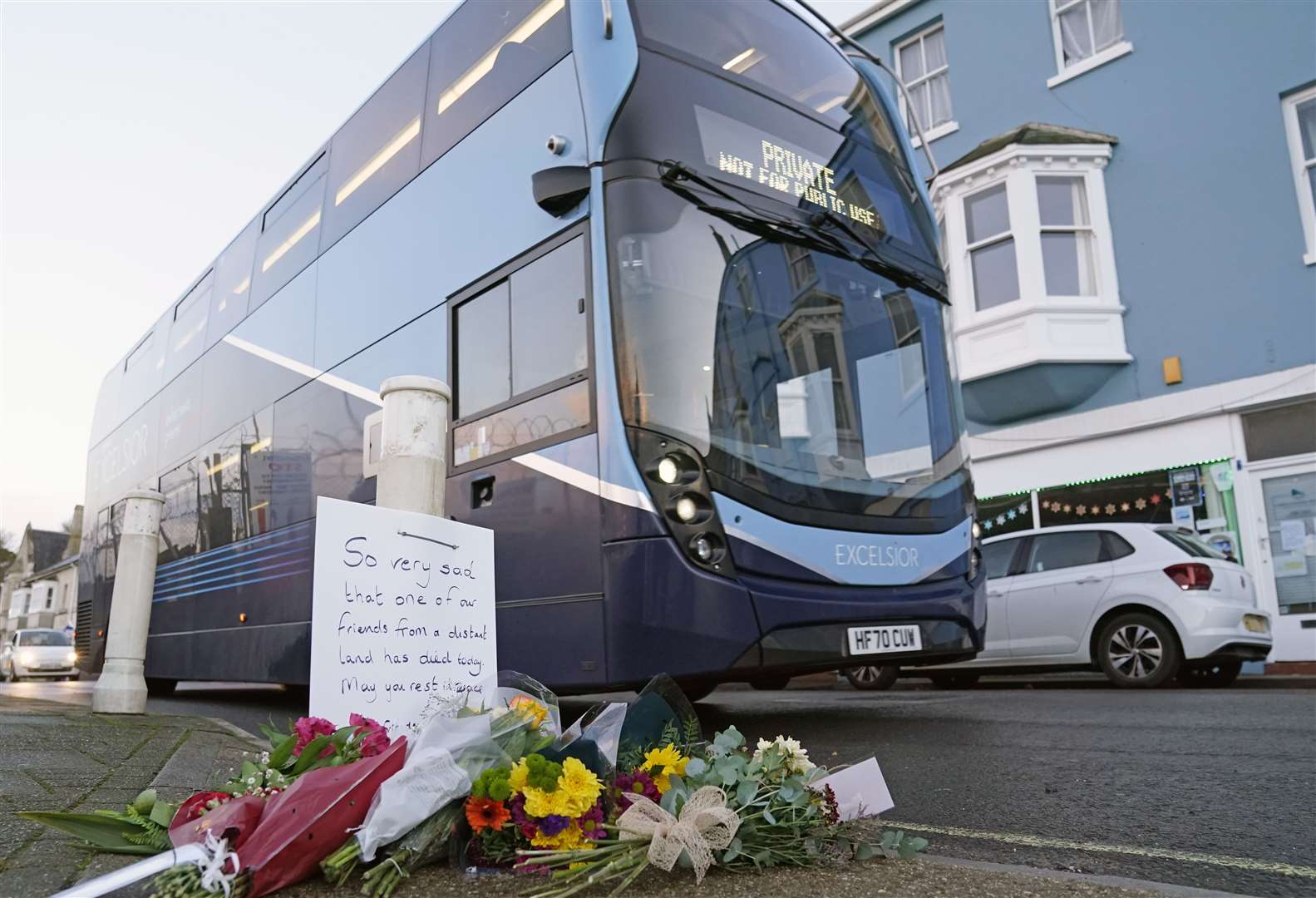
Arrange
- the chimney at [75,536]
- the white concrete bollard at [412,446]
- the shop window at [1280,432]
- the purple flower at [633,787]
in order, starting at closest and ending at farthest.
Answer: the purple flower at [633,787] < the white concrete bollard at [412,446] < the shop window at [1280,432] < the chimney at [75,536]

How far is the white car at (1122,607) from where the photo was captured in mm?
8281

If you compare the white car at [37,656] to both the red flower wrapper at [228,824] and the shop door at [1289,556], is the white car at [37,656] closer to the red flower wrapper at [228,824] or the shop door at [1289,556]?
the shop door at [1289,556]

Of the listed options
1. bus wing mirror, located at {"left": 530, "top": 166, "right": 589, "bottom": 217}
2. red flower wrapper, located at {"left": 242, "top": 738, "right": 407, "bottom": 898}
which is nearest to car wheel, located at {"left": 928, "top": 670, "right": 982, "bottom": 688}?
bus wing mirror, located at {"left": 530, "top": 166, "right": 589, "bottom": 217}

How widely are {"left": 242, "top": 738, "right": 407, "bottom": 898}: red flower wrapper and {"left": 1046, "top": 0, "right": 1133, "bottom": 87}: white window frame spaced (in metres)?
14.7

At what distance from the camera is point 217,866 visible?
1944 millimetres

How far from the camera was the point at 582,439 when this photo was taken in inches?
189

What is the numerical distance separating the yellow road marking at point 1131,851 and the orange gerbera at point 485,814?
1350mm

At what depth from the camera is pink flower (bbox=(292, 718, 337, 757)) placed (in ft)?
7.88

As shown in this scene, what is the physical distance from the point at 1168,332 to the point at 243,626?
11412 mm

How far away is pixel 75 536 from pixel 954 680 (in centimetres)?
6959

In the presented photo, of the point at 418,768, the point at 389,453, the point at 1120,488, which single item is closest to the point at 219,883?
the point at 418,768

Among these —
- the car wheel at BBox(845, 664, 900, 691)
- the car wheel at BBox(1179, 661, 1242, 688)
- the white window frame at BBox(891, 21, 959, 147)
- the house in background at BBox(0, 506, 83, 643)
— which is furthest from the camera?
the house in background at BBox(0, 506, 83, 643)

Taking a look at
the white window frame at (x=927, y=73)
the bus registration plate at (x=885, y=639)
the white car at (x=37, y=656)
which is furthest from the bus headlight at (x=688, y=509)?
the white car at (x=37, y=656)

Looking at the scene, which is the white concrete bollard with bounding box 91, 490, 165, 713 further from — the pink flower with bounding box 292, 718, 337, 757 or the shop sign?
the shop sign
